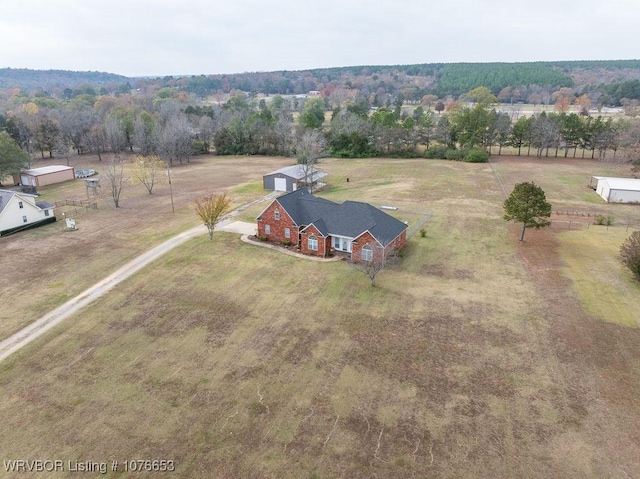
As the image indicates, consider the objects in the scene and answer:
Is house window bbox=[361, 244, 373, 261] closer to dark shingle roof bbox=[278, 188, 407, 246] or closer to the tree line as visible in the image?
dark shingle roof bbox=[278, 188, 407, 246]

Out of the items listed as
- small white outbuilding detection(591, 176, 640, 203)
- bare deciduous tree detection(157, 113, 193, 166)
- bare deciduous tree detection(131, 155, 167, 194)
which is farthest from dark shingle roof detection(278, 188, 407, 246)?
bare deciduous tree detection(157, 113, 193, 166)

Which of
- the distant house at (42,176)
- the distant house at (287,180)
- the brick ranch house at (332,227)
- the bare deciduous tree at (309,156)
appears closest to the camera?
the brick ranch house at (332,227)

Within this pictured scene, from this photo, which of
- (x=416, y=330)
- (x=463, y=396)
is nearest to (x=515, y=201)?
(x=416, y=330)

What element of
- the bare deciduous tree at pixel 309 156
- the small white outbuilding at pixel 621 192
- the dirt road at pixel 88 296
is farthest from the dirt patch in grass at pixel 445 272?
the small white outbuilding at pixel 621 192

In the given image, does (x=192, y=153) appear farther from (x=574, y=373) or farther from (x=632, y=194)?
(x=574, y=373)

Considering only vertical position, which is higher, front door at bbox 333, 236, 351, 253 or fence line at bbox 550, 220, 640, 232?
front door at bbox 333, 236, 351, 253

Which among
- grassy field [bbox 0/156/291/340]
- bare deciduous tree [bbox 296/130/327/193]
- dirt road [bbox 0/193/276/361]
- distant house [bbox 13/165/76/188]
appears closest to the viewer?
dirt road [bbox 0/193/276/361]

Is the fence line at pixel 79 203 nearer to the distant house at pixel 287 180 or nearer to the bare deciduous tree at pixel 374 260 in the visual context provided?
the distant house at pixel 287 180
